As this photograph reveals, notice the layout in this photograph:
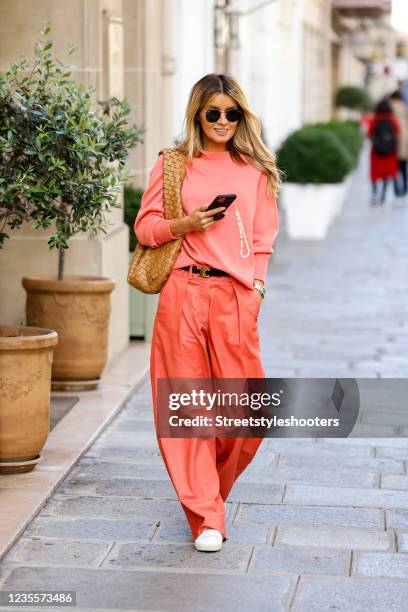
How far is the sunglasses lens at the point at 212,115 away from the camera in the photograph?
4.63 meters

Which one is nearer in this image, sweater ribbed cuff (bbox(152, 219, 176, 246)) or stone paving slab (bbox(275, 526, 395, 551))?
sweater ribbed cuff (bbox(152, 219, 176, 246))

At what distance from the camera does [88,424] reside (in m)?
6.72

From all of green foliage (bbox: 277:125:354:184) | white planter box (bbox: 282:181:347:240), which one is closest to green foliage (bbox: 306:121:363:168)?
white planter box (bbox: 282:181:347:240)

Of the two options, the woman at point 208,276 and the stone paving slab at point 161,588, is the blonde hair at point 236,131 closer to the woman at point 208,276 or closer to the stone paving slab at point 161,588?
the woman at point 208,276

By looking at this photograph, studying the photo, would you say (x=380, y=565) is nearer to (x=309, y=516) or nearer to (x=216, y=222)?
(x=309, y=516)

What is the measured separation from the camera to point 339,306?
11.1m

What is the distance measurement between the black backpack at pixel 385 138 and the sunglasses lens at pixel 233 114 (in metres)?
16.4

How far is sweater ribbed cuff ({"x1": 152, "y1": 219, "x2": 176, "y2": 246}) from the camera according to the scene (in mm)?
4660

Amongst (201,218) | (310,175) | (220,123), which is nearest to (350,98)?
(310,175)

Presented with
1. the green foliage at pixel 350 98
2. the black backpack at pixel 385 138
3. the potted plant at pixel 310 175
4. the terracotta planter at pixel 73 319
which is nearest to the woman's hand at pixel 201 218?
the terracotta planter at pixel 73 319

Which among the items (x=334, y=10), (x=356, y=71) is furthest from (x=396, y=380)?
(x=356, y=71)

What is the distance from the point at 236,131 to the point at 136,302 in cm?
440

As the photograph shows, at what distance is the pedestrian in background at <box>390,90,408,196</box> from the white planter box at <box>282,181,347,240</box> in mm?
4700

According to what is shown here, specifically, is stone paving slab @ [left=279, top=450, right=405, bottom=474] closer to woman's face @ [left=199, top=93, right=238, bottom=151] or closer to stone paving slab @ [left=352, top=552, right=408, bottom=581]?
stone paving slab @ [left=352, top=552, right=408, bottom=581]
